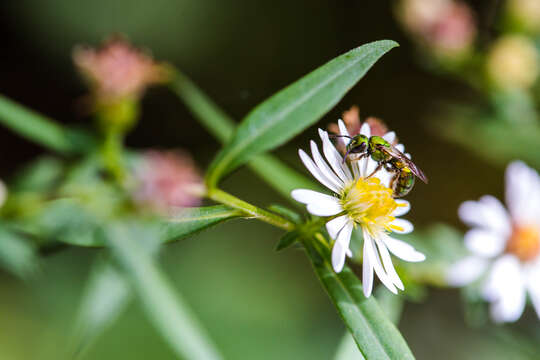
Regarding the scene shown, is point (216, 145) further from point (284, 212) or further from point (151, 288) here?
point (284, 212)

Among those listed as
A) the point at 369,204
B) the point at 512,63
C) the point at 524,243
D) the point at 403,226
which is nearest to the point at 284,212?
the point at 369,204

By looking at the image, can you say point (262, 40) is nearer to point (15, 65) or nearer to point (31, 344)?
point (15, 65)

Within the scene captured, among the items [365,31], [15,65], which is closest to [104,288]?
[15,65]

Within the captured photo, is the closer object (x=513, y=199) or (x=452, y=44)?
(x=513, y=199)

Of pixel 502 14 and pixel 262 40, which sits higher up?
pixel 262 40

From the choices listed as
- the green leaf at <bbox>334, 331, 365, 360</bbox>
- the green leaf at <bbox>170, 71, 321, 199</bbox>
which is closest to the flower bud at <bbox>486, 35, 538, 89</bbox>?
the green leaf at <bbox>170, 71, 321, 199</bbox>

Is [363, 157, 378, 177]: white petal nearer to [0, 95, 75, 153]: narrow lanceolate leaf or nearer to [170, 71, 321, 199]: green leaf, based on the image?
[170, 71, 321, 199]: green leaf
